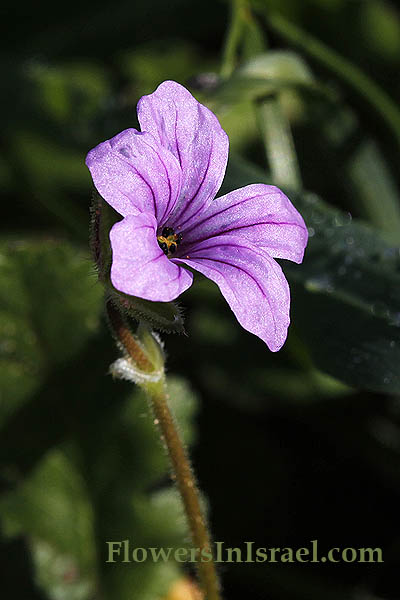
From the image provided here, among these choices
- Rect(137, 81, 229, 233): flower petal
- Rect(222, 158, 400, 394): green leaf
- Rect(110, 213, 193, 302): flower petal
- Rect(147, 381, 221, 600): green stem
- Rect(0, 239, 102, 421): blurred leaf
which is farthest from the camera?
Rect(0, 239, 102, 421): blurred leaf

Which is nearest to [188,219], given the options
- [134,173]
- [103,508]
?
[134,173]

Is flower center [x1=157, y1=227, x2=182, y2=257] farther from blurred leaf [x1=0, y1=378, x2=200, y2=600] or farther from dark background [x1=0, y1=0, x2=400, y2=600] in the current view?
blurred leaf [x1=0, y1=378, x2=200, y2=600]

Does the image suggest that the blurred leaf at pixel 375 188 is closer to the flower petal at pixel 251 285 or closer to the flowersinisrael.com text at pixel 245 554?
the flowersinisrael.com text at pixel 245 554

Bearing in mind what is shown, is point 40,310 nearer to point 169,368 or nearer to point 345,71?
point 169,368

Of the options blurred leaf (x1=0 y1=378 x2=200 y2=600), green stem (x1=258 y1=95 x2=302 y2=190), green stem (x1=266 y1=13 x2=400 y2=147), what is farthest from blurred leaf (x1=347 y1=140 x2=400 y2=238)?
blurred leaf (x1=0 y1=378 x2=200 y2=600)

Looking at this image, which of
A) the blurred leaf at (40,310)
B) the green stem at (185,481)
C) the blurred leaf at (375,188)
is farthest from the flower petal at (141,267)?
the blurred leaf at (375,188)

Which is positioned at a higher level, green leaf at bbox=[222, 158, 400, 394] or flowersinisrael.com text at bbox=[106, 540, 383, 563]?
green leaf at bbox=[222, 158, 400, 394]
